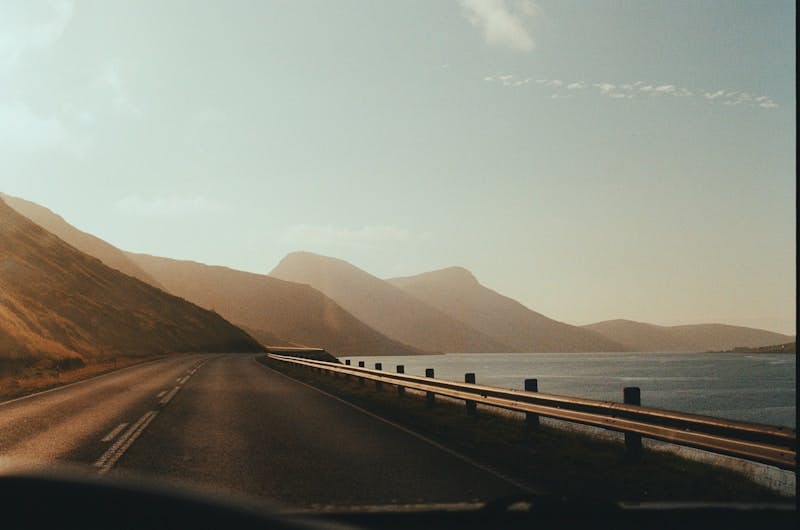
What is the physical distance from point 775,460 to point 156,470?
6.71 meters

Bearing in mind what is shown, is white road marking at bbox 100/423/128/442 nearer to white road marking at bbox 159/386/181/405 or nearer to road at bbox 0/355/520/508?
road at bbox 0/355/520/508

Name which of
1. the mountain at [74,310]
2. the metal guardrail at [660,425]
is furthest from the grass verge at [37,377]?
the mountain at [74,310]

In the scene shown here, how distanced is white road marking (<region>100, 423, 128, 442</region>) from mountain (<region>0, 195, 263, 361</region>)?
Result: 182ft

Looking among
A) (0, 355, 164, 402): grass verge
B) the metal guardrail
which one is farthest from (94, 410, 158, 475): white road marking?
(0, 355, 164, 402): grass verge

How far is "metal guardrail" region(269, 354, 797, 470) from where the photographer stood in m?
6.90

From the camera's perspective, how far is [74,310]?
106750mm

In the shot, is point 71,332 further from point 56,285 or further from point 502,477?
point 502,477

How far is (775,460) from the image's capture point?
269 inches

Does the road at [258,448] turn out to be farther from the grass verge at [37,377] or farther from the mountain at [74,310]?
the mountain at [74,310]

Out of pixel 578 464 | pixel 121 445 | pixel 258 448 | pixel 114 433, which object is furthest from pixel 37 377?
pixel 578 464

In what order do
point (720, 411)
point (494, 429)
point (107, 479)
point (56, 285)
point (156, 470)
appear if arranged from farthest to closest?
point (56, 285) < point (720, 411) < point (494, 429) < point (156, 470) < point (107, 479)

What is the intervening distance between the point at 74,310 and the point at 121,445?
339 feet

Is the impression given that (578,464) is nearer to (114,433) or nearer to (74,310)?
(114,433)

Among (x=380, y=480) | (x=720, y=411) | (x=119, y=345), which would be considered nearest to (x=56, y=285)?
(x=119, y=345)
